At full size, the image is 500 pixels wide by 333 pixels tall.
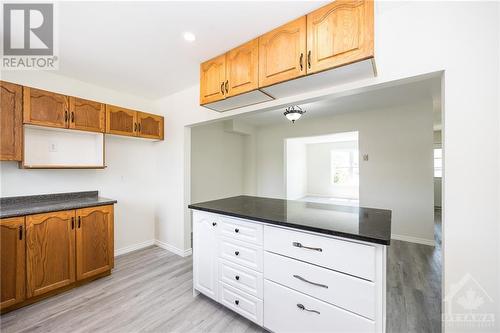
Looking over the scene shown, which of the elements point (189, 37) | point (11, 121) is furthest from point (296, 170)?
point (11, 121)

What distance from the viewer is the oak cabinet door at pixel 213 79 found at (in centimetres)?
209

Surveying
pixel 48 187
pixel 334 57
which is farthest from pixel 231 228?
pixel 48 187

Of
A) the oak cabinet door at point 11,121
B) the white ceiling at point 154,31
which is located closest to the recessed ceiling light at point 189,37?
the white ceiling at point 154,31

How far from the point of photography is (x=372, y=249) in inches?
45.8

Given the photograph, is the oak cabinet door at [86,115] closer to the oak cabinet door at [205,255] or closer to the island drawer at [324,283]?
the oak cabinet door at [205,255]

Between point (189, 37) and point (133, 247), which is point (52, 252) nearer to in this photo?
point (133, 247)

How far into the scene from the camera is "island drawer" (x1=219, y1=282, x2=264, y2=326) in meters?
1.65

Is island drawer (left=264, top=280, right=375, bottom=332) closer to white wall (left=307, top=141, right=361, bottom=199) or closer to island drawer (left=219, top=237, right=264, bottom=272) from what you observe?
island drawer (left=219, top=237, right=264, bottom=272)

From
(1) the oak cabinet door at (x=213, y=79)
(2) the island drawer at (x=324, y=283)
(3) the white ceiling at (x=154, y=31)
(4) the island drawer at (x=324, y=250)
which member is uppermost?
(3) the white ceiling at (x=154, y=31)

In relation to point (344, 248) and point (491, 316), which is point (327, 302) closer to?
point (344, 248)

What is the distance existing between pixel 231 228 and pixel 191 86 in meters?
2.27

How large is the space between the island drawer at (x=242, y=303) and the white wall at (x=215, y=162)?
2577mm

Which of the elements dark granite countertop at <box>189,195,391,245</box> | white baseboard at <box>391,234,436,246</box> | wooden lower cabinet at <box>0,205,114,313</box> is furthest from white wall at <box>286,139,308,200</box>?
wooden lower cabinet at <box>0,205,114,313</box>

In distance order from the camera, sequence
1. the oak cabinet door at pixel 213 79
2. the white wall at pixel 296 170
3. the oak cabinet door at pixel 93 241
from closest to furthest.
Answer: the oak cabinet door at pixel 213 79 < the oak cabinet door at pixel 93 241 < the white wall at pixel 296 170
